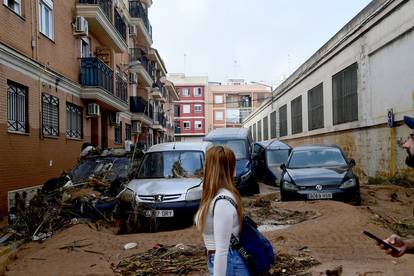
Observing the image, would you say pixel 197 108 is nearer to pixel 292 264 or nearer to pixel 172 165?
pixel 172 165

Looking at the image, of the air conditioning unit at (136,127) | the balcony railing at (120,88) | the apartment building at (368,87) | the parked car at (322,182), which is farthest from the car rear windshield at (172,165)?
the air conditioning unit at (136,127)

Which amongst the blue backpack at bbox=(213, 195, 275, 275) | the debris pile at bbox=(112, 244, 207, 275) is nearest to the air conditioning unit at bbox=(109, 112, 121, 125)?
the debris pile at bbox=(112, 244, 207, 275)

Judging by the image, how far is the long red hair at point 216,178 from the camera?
2.96 metres

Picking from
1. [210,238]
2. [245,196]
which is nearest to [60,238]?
[210,238]

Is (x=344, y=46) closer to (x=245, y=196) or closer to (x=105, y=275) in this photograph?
(x=245, y=196)

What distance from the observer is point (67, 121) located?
16.9 meters

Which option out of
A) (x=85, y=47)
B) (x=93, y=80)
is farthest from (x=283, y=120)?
(x=93, y=80)

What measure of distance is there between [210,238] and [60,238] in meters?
5.59

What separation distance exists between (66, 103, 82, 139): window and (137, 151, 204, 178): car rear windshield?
24.9 feet

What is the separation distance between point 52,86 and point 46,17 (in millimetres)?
2367

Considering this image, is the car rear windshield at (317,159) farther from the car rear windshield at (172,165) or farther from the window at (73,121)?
the window at (73,121)

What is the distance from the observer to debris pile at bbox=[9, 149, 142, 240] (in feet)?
27.4

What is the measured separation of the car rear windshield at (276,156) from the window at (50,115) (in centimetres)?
870

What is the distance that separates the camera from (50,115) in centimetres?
1477
